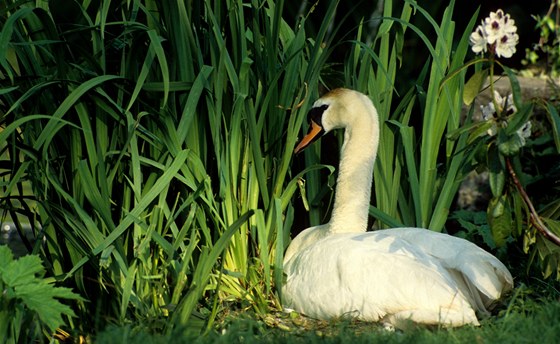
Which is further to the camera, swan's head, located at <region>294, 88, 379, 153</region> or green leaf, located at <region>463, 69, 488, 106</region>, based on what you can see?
swan's head, located at <region>294, 88, 379, 153</region>

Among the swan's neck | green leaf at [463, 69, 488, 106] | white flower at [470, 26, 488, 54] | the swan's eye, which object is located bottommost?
the swan's neck

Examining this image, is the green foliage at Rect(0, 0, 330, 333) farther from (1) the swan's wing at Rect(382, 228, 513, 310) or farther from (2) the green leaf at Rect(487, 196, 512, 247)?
(2) the green leaf at Rect(487, 196, 512, 247)

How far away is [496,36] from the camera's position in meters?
3.55

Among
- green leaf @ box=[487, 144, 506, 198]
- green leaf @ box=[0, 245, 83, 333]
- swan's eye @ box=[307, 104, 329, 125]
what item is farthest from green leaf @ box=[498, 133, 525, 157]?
green leaf @ box=[0, 245, 83, 333]

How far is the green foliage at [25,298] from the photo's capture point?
3.38m

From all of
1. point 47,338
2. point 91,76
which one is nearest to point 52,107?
point 91,76

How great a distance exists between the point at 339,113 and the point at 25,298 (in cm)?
170

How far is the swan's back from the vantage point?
3.70 m

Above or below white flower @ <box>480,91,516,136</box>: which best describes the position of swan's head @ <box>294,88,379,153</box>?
below

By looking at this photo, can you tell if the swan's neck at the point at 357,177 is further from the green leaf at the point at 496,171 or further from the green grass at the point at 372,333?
the green leaf at the point at 496,171

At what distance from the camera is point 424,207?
464cm

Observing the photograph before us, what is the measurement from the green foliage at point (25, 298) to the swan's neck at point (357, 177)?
1.35m

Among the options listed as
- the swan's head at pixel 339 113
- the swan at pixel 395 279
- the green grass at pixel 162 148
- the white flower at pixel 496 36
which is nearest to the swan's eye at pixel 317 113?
the swan's head at pixel 339 113

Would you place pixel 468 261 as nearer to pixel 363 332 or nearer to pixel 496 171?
pixel 496 171
